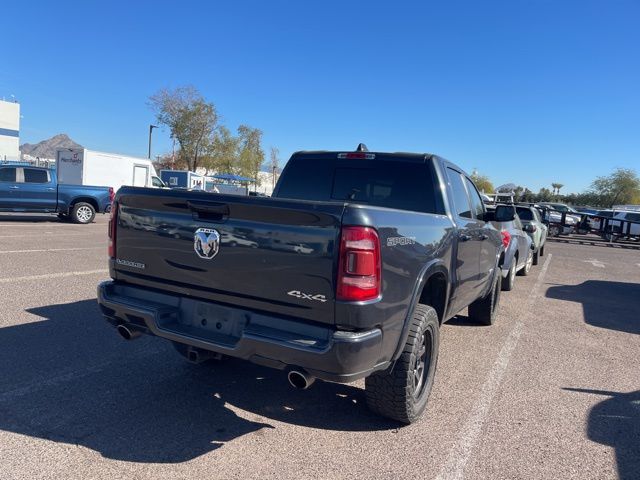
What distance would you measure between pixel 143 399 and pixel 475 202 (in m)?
4.14

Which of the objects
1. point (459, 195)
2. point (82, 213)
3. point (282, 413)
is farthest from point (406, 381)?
point (82, 213)

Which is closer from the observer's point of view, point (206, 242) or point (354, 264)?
point (354, 264)

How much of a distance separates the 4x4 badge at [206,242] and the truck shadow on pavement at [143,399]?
124 centimetres

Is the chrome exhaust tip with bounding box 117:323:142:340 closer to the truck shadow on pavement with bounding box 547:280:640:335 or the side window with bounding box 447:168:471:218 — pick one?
the side window with bounding box 447:168:471:218

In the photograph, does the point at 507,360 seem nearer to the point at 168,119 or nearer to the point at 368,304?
the point at 368,304

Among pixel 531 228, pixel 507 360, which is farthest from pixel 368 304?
pixel 531 228

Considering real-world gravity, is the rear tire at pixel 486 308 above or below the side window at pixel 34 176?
below

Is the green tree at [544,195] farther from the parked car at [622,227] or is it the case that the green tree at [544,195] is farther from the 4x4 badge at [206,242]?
the 4x4 badge at [206,242]

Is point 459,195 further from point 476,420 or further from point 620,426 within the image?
point 620,426

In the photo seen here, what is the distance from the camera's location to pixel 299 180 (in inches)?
204

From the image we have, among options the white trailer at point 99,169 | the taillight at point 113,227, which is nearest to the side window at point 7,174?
the white trailer at point 99,169

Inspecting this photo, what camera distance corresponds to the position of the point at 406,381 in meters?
3.42

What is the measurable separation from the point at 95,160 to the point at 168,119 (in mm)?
23330

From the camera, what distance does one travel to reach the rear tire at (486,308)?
6.50 meters
